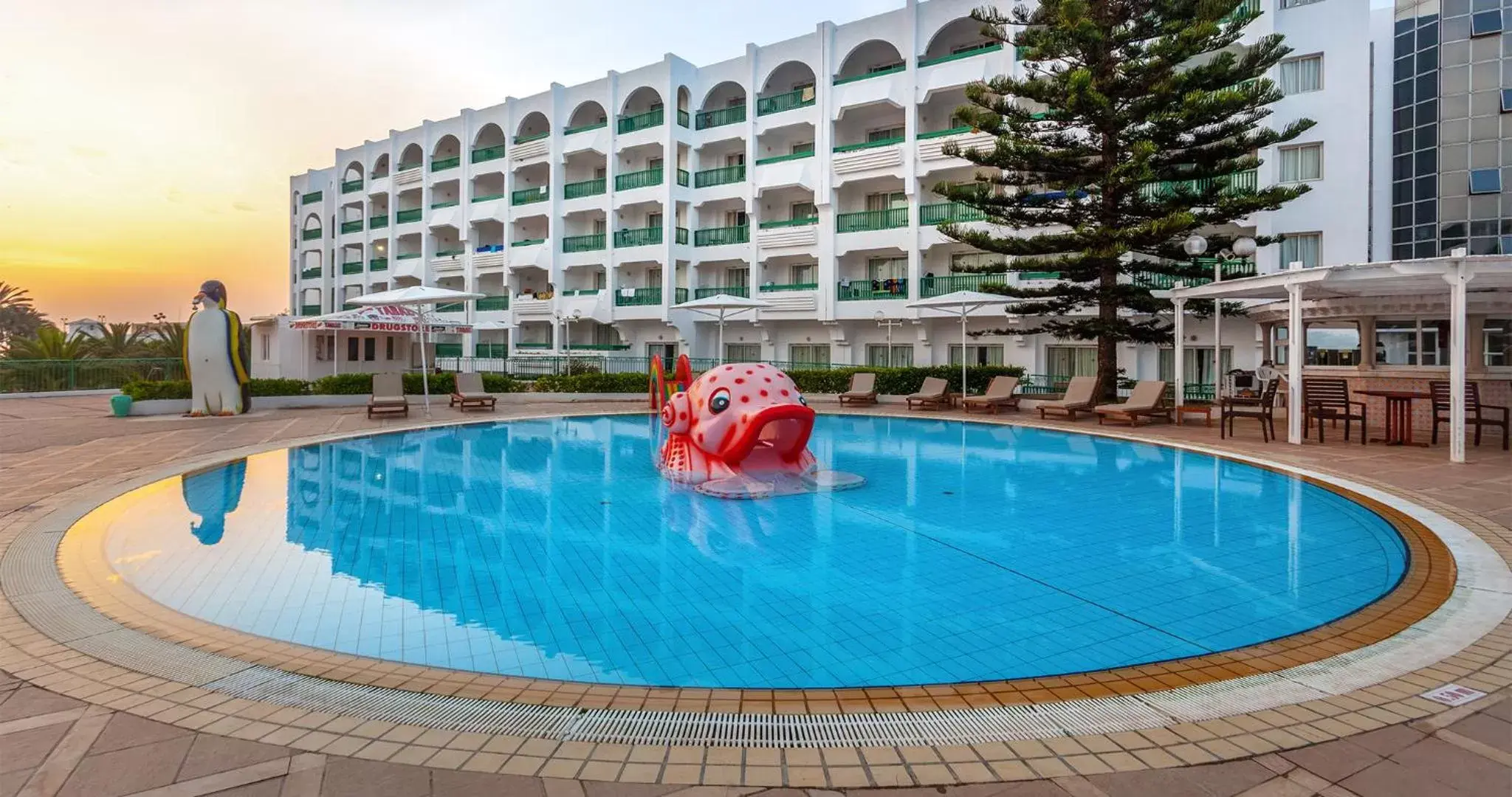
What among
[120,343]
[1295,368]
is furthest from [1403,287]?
[120,343]

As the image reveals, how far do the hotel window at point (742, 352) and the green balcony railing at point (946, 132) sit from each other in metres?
10.1

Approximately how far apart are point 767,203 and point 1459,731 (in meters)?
29.6

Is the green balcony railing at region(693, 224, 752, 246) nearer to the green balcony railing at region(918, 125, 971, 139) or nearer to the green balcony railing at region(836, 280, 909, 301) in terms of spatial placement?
the green balcony railing at region(836, 280, 909, 301)

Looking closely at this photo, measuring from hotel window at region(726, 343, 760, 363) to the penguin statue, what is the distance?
17857 mm

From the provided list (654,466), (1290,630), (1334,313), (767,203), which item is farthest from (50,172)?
(1334,313)

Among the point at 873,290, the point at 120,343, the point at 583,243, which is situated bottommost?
the point at 120,343

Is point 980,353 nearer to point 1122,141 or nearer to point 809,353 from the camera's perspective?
point 809,353

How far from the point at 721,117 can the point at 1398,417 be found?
85.3 feet

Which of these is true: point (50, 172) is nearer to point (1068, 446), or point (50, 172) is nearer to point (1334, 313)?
point (1068, 446)

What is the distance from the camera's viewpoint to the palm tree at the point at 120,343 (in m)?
28.2

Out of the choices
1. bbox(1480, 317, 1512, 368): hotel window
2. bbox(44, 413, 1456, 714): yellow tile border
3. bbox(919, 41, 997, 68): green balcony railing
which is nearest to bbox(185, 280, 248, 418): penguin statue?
bbox(44, 413, 1456, 714): yellow tile border

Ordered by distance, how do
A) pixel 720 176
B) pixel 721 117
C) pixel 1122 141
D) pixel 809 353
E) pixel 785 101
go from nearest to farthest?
1. pixel 1122 141
2. pixel 785 101
3. pixel 809 353
4. pixel 720 176
5. pixel 721 117

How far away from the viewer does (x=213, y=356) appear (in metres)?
16.2

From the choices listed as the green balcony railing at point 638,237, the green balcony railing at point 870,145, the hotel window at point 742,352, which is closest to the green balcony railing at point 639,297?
the green balcony railing at point 638,237
